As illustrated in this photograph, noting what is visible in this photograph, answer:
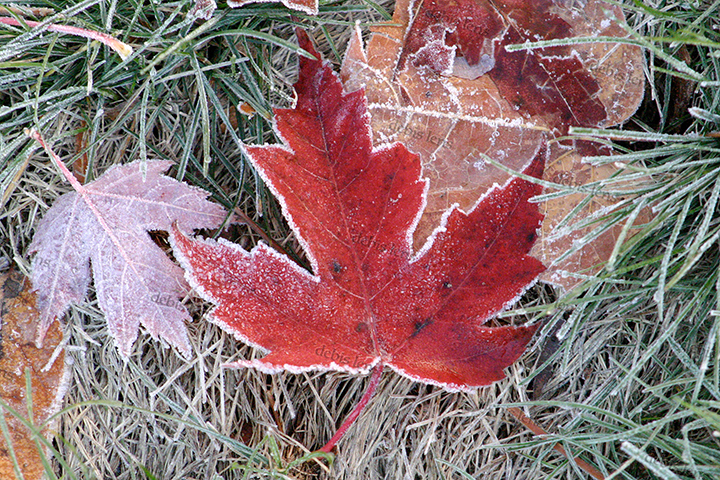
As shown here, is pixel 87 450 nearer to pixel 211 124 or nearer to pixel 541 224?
pixel 211 124

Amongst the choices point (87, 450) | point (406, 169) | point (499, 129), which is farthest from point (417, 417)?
point (87, 450)

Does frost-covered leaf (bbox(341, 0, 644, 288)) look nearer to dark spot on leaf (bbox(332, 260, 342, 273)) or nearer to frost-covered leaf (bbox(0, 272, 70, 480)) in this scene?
dark spot on leaf (bbox(332, 260, 342, 273))

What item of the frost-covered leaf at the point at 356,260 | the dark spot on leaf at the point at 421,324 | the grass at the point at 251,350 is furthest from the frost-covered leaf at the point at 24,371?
the dark spot on leaf at the point at 421,324

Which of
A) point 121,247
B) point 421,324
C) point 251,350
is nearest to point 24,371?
point 121,247

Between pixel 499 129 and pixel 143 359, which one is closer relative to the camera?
pixel 499 129

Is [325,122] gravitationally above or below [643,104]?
above

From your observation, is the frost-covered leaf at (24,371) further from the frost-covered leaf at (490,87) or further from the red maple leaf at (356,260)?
the frost-covered leaf at (490,87)

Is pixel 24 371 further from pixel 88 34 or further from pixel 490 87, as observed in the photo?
pixel 490 87
